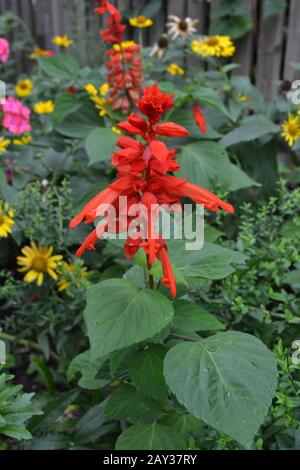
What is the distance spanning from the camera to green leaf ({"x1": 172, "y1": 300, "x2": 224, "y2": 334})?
1417mm

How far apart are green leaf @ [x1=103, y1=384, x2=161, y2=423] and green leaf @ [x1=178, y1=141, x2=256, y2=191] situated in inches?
37.9

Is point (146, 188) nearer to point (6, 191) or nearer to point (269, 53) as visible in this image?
point (6, 191)

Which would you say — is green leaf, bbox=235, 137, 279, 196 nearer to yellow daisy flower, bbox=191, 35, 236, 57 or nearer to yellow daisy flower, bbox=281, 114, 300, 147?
yellow daisy flower, bbox=281, 114, 300, 147

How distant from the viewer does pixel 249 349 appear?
4.27 ft

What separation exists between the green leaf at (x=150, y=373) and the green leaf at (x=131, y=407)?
129 millimetres

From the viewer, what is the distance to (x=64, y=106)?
2.63 meters

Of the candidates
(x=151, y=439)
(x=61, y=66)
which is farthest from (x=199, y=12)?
(x=151, y=439)

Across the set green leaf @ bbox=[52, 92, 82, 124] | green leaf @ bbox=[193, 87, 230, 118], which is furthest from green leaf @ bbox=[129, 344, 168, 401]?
green leaf @ bbox=[52, 92, 82, 124]

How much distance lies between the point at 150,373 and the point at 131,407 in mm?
185

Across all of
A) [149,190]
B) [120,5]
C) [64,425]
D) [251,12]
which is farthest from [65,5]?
[149,190]

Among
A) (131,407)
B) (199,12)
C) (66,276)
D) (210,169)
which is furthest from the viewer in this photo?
(199,12)

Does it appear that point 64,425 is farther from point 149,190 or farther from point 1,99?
point 1,99

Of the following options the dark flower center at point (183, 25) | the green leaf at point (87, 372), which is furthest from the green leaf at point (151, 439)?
the dark flower center at point (183, 25)

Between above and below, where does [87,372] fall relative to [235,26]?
below
